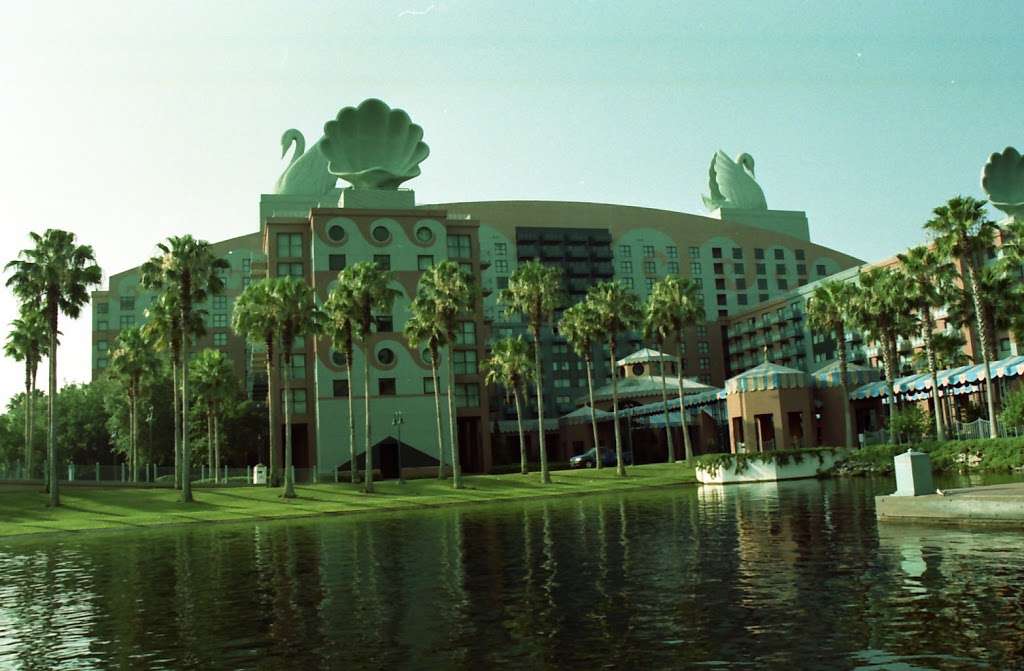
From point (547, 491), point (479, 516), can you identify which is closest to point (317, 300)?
point (547, 491)

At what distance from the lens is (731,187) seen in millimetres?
160875

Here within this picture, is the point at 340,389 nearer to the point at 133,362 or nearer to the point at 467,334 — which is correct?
the point at 467,334

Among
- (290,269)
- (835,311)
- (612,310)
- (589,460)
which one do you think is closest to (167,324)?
(290,269)

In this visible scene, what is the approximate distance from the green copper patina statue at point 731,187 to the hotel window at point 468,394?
275 ft

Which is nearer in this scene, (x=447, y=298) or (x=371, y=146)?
(x=447, y=298)

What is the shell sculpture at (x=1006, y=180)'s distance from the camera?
10706cm

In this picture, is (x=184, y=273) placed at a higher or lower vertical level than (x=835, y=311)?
higher

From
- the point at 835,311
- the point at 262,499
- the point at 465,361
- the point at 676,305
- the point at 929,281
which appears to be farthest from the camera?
the point at 465,361

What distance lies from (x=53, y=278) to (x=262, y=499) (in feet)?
60.2

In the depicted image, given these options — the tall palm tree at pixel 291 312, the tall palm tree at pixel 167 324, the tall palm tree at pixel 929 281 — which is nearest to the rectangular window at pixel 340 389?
the tall palm tree at pixel 167 324

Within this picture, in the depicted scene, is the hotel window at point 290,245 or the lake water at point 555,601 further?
the hotel window at point 290,245

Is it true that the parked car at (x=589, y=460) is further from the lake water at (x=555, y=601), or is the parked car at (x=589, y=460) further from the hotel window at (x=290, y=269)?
the lake water at (x=555, y=601)

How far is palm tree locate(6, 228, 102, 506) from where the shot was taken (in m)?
55.9

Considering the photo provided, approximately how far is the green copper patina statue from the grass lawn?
326ft
